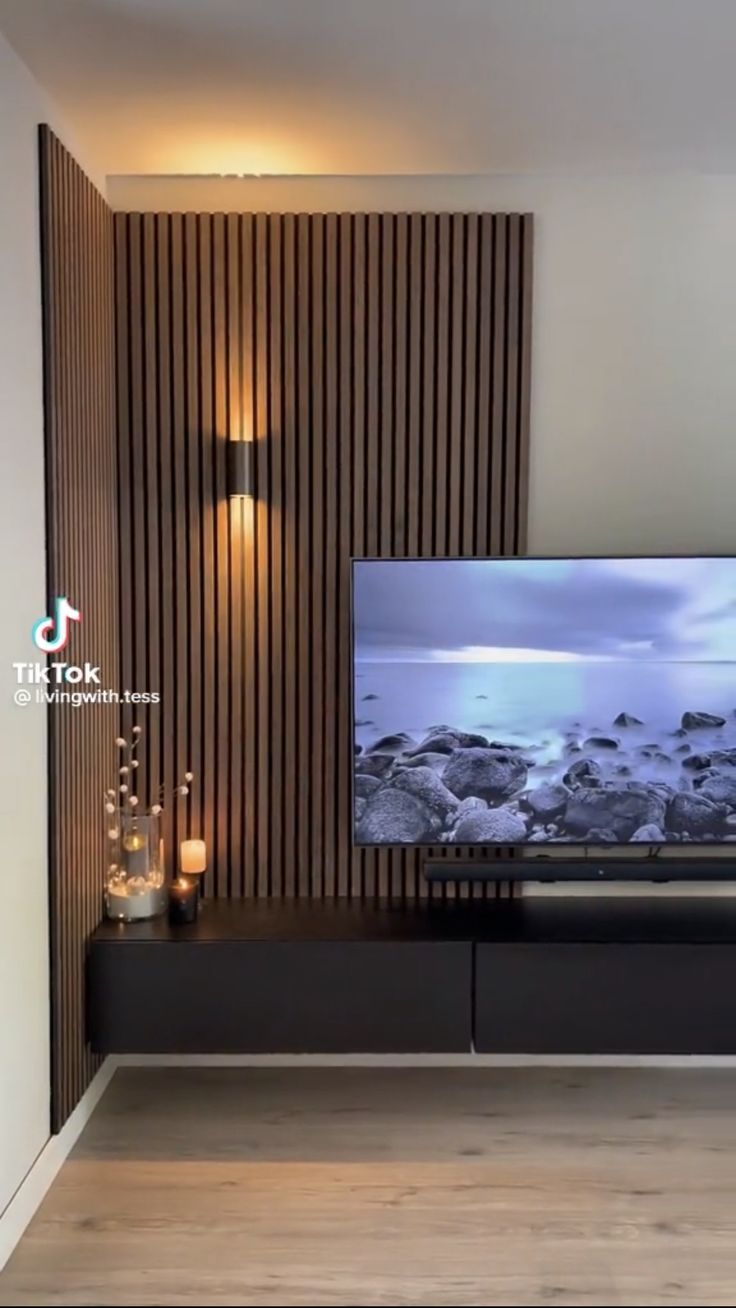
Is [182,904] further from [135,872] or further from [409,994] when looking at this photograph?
[409,994]

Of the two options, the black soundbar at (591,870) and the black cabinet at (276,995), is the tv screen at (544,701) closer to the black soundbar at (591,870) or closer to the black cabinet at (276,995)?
the black soundbar at (591,870)

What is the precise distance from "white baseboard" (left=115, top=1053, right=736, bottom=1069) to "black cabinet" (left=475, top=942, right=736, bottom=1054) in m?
0.43

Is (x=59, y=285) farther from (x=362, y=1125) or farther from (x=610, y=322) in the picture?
(x=362, y=1125)

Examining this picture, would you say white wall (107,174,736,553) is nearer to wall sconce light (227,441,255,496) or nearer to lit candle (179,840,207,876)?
wall sconce light (227,441,255,496)

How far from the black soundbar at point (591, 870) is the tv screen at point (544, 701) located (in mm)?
62

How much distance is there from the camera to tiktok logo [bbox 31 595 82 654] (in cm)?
244

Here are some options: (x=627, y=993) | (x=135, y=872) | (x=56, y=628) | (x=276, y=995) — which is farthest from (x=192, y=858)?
(x=627, y=993)

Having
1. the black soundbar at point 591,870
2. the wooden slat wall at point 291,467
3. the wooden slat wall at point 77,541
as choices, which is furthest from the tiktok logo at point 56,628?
the black soundbar at point 591,870

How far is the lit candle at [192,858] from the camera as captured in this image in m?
3.02

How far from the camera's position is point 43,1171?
8.05 feet

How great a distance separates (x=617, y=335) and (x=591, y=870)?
158 cm

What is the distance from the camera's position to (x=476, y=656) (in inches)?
113

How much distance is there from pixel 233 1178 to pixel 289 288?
2428mm

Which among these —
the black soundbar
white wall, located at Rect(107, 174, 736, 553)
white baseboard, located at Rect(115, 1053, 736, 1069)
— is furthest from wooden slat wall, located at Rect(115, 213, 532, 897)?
white baseboard, located at Rect(115, 1053, 736, 1069)
